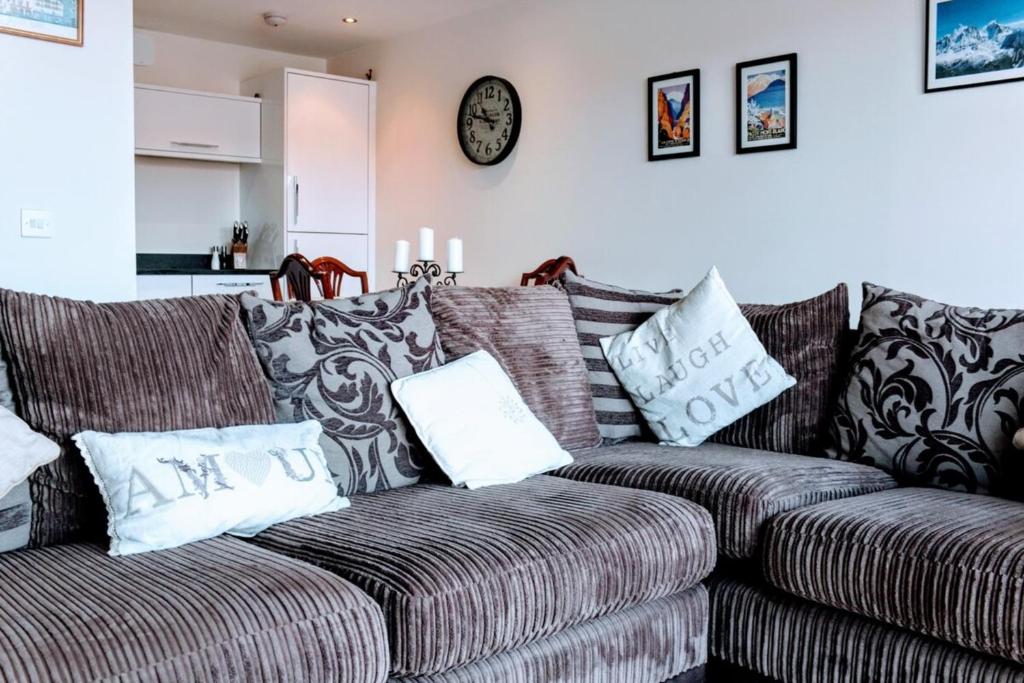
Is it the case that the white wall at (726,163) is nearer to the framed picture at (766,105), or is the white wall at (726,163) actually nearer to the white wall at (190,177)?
the framed picture at (766,105)

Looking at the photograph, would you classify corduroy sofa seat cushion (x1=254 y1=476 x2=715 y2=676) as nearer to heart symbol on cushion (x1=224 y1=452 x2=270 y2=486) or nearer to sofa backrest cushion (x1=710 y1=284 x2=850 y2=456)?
heart symbol on cushion (x1=224 y1=452 x2=270 y2=486)

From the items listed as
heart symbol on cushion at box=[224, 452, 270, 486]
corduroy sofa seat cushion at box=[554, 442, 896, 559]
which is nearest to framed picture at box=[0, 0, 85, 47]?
heart symbol on cushion at box=[224, 452, 270, 486]

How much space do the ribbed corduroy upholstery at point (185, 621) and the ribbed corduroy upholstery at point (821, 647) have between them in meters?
1.00

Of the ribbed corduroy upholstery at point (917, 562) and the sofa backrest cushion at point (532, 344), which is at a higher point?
the sofa backrest cushion at point (532, 344)

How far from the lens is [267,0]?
572 centimetres

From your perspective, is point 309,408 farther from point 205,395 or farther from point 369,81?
point 369,81

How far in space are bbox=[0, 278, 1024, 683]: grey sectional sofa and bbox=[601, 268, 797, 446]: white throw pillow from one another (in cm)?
25

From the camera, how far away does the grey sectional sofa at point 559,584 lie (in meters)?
1.44

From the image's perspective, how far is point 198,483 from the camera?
1.80m

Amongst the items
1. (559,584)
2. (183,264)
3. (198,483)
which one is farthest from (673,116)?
(183,264)

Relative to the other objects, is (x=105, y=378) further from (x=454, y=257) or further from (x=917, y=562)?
(x=454, y=257)

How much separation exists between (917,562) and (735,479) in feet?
1.62

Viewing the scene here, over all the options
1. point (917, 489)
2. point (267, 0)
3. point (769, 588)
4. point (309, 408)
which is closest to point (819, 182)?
point (917, 489)

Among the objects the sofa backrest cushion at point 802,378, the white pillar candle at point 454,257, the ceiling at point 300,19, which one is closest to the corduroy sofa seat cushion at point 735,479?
the sofa backrest cushion at point 802,378
